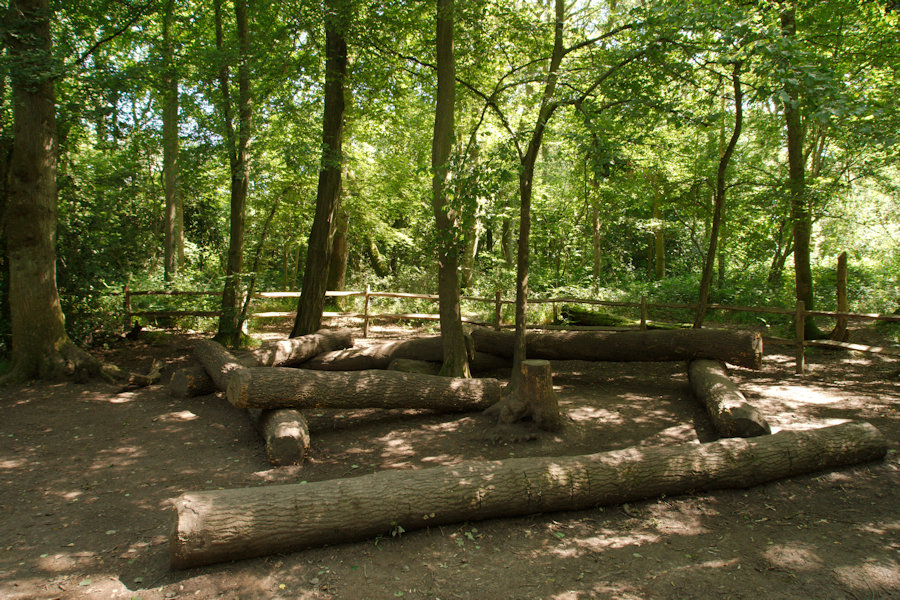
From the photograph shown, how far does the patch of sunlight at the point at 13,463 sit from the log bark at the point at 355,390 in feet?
6.20

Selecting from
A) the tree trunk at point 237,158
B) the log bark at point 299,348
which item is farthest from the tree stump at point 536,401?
the tree trunk at point 237,158

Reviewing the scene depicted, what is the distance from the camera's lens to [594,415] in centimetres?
653

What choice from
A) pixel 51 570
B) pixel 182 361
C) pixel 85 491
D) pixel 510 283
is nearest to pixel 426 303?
pixel 510 283

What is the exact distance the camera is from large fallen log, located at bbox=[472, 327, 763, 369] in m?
7.59

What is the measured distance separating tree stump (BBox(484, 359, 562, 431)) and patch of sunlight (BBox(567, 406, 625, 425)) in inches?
22.1

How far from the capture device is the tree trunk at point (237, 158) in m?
8.89

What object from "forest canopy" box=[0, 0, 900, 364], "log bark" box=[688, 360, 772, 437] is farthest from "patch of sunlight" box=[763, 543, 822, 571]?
"forest canopy" box=[0, 0, 900, 364]

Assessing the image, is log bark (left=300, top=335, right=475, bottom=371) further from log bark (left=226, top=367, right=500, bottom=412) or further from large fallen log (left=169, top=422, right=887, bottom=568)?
large fallen log (left=169, top=422, right=887, bottom=568)

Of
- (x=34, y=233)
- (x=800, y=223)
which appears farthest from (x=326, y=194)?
(x=800, y=223)

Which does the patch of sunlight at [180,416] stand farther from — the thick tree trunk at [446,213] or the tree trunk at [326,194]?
the thick tree trunk at [446,213]

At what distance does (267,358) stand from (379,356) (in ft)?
5.42

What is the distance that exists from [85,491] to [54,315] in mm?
4540

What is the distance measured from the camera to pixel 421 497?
384 centimetres

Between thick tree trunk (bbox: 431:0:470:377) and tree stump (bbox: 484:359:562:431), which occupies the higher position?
thick tree trunk (bbox: 431:0:470:377)
